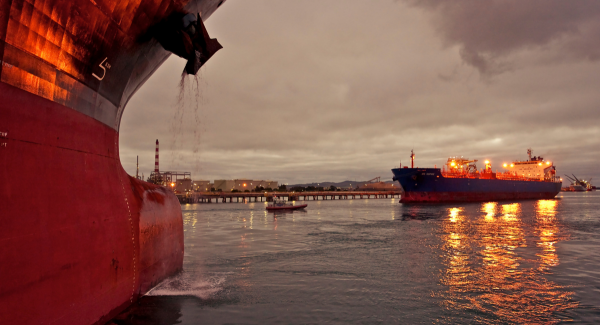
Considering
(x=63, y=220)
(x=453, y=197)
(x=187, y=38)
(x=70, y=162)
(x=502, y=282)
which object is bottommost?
(x=453, y=197)

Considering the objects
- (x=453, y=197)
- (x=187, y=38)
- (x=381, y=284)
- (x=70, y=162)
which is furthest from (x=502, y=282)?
(x=453, y=197)

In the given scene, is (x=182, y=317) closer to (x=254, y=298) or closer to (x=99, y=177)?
(x=254, y=298)

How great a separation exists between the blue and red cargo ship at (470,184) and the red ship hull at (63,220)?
60242 millimetres

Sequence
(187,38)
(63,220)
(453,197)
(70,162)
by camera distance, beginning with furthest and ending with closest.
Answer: (453,197), (187,38), (70,162), (63,220)

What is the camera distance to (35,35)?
5.34 meters

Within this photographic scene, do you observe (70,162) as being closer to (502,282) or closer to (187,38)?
(187,38)

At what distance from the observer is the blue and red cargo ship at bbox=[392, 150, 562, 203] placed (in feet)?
207

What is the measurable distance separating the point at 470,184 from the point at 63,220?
7222cm

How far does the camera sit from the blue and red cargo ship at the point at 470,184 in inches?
2480

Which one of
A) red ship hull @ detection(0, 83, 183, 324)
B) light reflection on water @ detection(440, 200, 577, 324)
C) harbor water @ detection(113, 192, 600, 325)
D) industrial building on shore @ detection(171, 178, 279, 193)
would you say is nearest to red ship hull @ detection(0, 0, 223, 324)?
red ship hull @ detection(0, 83, 183, 324)

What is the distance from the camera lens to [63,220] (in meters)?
5.43

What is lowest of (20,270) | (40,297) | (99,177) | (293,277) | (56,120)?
(293,277)

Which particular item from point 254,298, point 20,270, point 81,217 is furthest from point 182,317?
point 20,270

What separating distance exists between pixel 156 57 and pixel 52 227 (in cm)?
589
